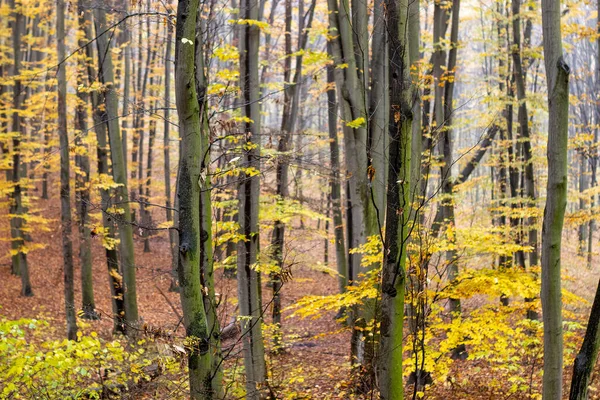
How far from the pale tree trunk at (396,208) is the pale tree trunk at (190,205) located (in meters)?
1.49

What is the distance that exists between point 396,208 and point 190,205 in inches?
65.8

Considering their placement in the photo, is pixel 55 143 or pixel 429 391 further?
pixel 55 143

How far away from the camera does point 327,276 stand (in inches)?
835

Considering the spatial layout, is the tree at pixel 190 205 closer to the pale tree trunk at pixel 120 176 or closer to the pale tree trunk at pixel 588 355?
the pale tree trunk at pixel 588 355

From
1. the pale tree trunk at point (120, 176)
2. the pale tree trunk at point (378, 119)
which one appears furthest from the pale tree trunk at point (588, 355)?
the pale tree trunk at point (120, 176)

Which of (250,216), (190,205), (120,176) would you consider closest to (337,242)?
(120,176)

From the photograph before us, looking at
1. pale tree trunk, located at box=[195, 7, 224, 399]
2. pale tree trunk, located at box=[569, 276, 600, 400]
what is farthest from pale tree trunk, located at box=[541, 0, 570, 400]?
pale tree trunk, located at box=[195, 7, 224, 399]

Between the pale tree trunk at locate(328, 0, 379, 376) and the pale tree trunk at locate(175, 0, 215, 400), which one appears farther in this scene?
the pale tree trunk at locate(328, 0, 379, 376)

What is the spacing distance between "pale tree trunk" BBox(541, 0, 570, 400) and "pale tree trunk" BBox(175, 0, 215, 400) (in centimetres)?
276

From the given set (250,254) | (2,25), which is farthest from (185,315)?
(2,25)

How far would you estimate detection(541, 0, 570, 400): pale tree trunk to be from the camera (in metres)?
3.81

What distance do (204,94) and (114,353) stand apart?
3255 mm

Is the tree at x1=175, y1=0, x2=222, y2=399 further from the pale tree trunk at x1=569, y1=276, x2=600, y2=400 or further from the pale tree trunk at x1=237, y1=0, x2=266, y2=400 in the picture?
the pale tree trunk at x1=569, y1=276, x2=600, y2=400

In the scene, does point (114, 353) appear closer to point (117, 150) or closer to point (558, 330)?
Result: point (558, 330)
